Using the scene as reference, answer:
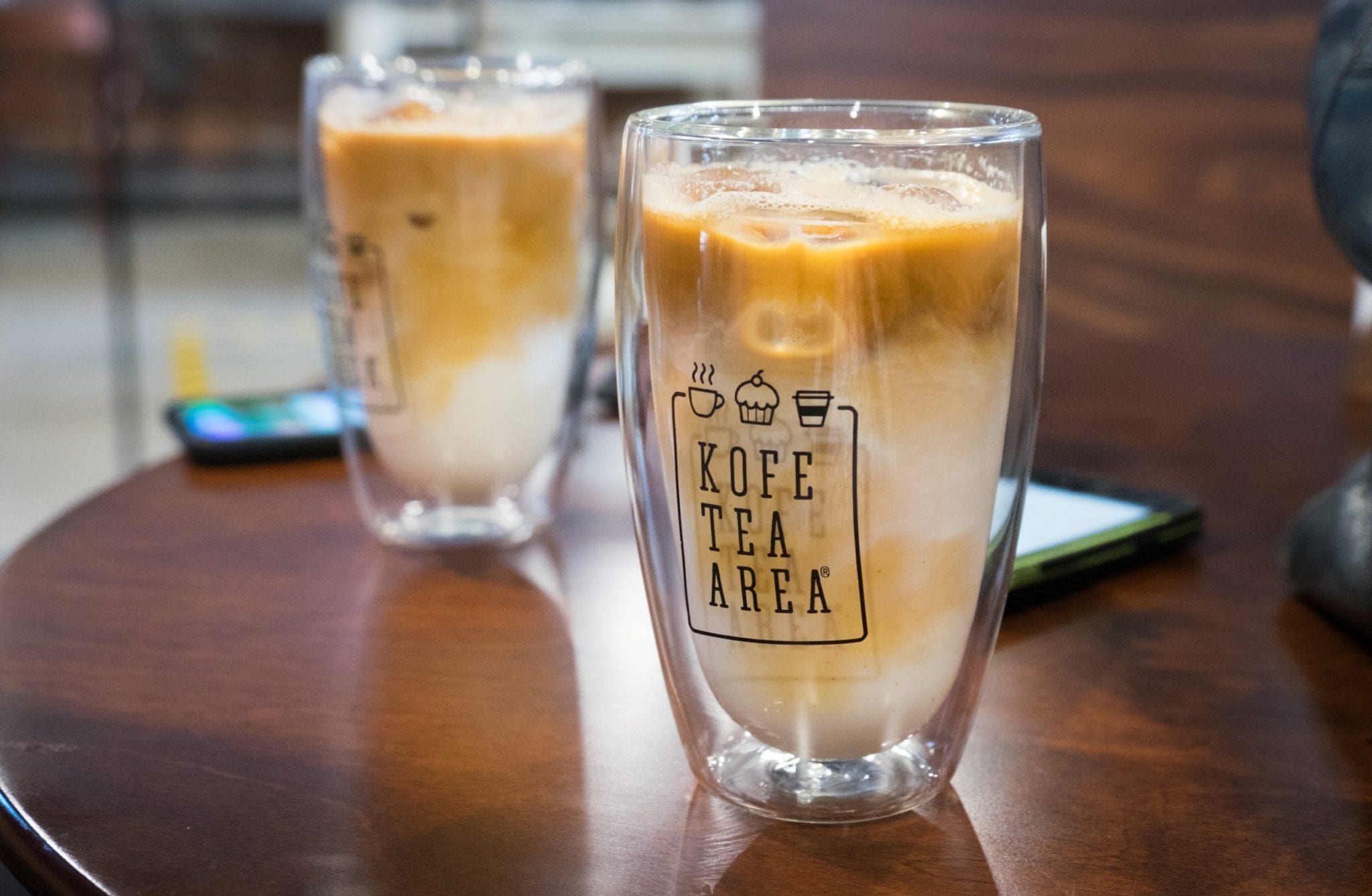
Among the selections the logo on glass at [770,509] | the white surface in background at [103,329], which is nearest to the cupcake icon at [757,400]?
the logo on glass at [770,509]

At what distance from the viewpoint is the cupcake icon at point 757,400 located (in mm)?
357

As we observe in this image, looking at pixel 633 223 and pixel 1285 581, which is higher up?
pixel 633 223

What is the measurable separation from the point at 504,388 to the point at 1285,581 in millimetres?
333

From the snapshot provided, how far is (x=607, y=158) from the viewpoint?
1593mm

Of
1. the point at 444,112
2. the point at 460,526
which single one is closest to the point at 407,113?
the point at 444,112

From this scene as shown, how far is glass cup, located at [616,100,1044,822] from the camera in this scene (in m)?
0.36

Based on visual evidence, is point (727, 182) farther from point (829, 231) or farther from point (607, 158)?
point (607, 158)

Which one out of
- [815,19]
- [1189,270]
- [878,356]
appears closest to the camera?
[878,356]

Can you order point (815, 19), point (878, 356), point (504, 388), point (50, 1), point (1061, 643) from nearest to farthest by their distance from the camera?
point (878, 356) < point (1061, 643) < point (504, 388) < point (815, 19) < point (50, 1)

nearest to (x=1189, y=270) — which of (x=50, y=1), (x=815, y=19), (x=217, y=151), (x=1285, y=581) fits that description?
(x=815, y=19)

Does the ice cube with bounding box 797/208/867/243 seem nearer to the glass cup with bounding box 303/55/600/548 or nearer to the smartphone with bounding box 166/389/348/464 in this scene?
the glass cup with bounding box 303/55/600/548

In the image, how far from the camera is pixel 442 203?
0.58 m

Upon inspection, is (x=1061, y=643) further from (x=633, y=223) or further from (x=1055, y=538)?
(x=633, y=223)

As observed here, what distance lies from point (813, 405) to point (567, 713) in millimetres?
152
